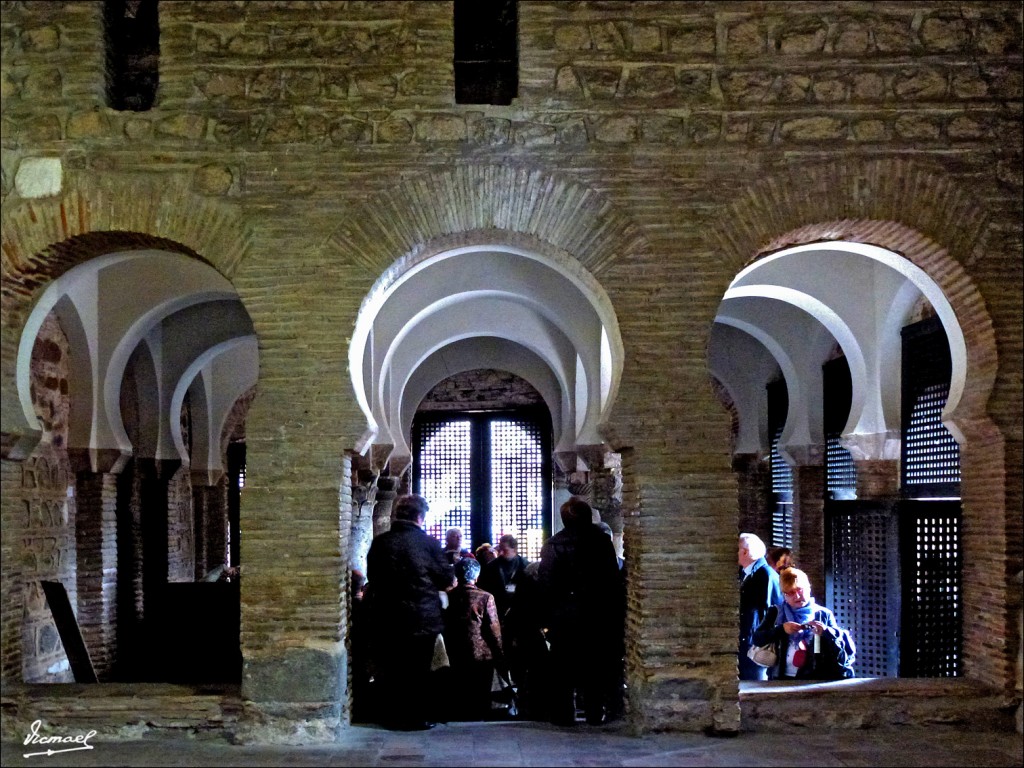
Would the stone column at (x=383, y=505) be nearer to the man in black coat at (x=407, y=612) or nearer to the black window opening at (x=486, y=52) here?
the man in black coat at (x=407, y=612)

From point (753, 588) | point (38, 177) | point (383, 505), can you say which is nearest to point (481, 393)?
point (383, 505)

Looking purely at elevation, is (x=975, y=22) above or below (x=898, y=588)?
above

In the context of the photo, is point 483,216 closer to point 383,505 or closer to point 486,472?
point 383,505

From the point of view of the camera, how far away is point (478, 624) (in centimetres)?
675

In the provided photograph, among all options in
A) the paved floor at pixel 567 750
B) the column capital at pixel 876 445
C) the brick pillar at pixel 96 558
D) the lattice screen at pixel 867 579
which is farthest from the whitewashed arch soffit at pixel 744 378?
the brick pillar at pixel 96 558

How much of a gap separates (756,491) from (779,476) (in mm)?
792

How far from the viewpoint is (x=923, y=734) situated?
19.8 feet

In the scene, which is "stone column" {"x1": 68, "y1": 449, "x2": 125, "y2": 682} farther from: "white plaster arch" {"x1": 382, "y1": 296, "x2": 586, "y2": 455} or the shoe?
the shoe

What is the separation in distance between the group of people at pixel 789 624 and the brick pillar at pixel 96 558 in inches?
226

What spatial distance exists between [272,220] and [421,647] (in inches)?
110

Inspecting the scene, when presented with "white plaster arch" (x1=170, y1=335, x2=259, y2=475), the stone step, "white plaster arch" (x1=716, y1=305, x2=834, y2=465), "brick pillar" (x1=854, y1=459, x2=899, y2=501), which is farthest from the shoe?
"white plaster arch" (x1=170, y1=335, x2=259, y2=475)

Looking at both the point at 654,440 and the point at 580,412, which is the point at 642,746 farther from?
the point at 580,412

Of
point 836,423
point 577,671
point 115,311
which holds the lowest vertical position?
point 577,671

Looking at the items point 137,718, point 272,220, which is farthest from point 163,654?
point 272,220
